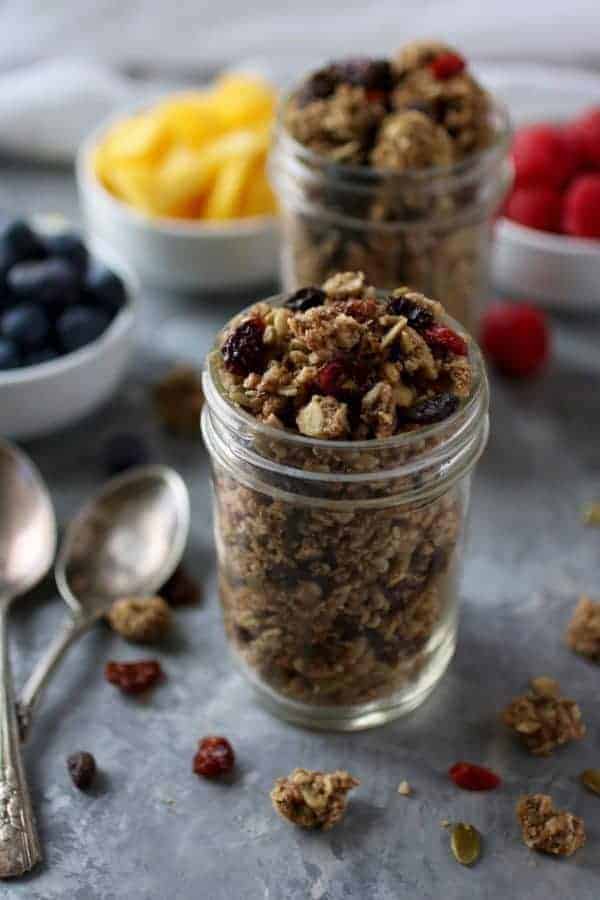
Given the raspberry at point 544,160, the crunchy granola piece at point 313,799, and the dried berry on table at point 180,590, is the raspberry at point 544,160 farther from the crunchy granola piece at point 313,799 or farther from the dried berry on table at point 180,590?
the crunchy granola piece at point 313,799

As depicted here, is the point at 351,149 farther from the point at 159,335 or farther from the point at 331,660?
the point at 331,660

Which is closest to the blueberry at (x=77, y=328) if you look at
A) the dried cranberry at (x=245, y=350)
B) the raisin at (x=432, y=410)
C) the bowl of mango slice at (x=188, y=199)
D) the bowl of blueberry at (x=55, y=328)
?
the bowl of blueberry at (x=55, y=328)

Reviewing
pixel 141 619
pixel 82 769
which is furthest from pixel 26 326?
pixel 82 769

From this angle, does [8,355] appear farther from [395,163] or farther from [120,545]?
[395,163]

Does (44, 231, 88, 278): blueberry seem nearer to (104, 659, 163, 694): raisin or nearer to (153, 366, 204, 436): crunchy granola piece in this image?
(153, 366, 204, 436): crunchy granola piece

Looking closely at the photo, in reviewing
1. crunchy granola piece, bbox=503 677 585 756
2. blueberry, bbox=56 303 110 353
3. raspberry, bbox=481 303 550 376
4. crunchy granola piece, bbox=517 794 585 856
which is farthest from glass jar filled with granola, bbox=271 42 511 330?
crunchy granola piece, bbox=517 794 585 856
